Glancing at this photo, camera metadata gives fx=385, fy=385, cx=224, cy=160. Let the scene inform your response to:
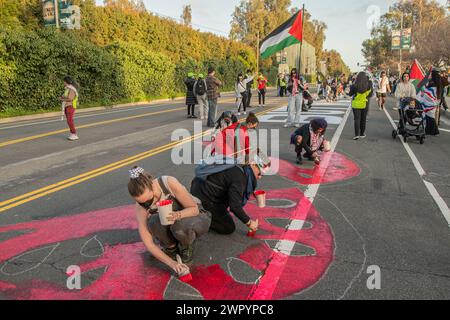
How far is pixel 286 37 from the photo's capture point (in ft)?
51.7

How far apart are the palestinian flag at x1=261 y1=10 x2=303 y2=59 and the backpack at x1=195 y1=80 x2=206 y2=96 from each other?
124 inches

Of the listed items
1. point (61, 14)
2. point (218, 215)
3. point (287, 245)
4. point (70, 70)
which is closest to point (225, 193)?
point (218, 215)

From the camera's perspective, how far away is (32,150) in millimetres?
9562

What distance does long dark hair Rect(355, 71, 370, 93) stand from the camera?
10281 mm

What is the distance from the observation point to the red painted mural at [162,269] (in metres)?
3.27

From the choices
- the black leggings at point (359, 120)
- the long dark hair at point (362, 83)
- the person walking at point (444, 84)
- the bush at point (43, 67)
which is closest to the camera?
the long dark hair at point (362, 83)

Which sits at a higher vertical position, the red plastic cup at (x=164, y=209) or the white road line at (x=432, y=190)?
the red plastic cup at (x=164, y=209)

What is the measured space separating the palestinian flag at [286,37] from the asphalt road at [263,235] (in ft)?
27.3

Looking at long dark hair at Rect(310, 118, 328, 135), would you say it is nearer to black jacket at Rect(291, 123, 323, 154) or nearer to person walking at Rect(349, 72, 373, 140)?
black jacket at Rect(291, 123, 323, 154)

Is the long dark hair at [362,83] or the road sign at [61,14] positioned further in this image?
the road sign at [61,14]

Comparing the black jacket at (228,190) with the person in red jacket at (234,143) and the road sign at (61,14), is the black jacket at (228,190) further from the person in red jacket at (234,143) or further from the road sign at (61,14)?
the road sign at (61,14)

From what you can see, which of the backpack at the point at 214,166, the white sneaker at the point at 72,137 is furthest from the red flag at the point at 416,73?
the backpack at the point at 214,166

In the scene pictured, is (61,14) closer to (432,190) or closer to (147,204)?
(432,190)

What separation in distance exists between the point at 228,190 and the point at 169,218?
1.11 meters
